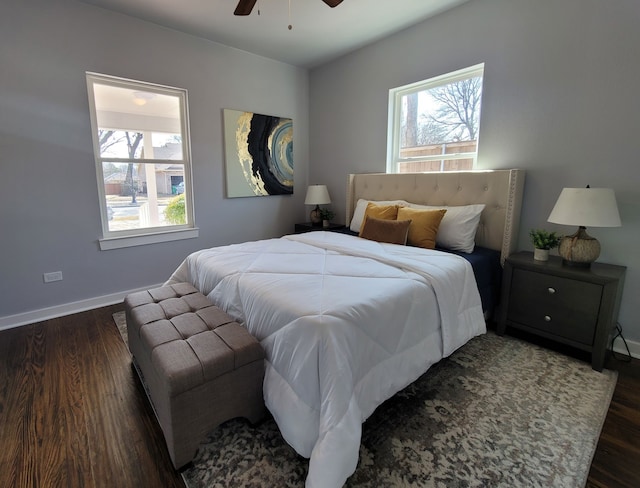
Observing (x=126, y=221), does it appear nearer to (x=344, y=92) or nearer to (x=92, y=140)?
(x=92, y=140)

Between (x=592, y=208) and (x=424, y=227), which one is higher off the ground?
(x=592, y=208)

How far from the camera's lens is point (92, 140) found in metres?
2.95

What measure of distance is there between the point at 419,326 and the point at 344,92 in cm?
343

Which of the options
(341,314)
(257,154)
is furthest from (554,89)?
(257,154)

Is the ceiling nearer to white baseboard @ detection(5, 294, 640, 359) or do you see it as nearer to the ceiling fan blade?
the ceiling fan blade

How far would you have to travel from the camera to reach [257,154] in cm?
411

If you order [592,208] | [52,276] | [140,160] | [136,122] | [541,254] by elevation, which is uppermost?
[136,122]

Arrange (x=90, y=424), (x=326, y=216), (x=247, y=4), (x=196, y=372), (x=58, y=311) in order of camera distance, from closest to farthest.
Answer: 1. (x=196, y=372)
2. (x=90, y=424)
3. (x=247, y=4)
4. (x=58, y=311)
5. (x=326, y=216)

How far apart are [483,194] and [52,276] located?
4034 millimetres

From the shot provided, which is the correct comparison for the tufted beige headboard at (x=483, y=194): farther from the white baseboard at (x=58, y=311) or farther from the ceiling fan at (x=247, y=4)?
the white baseboard at (x=58, y=311)

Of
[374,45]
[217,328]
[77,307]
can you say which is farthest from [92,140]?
[374,45]

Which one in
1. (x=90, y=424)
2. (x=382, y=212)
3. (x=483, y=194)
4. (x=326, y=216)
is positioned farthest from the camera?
(x=326, y=216)

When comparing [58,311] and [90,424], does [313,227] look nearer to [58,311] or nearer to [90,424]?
[58,311]

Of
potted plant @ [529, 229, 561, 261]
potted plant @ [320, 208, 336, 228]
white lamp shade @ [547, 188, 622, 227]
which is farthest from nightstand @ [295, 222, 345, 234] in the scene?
white lamp shade @ [547, 188, 622, 227]
